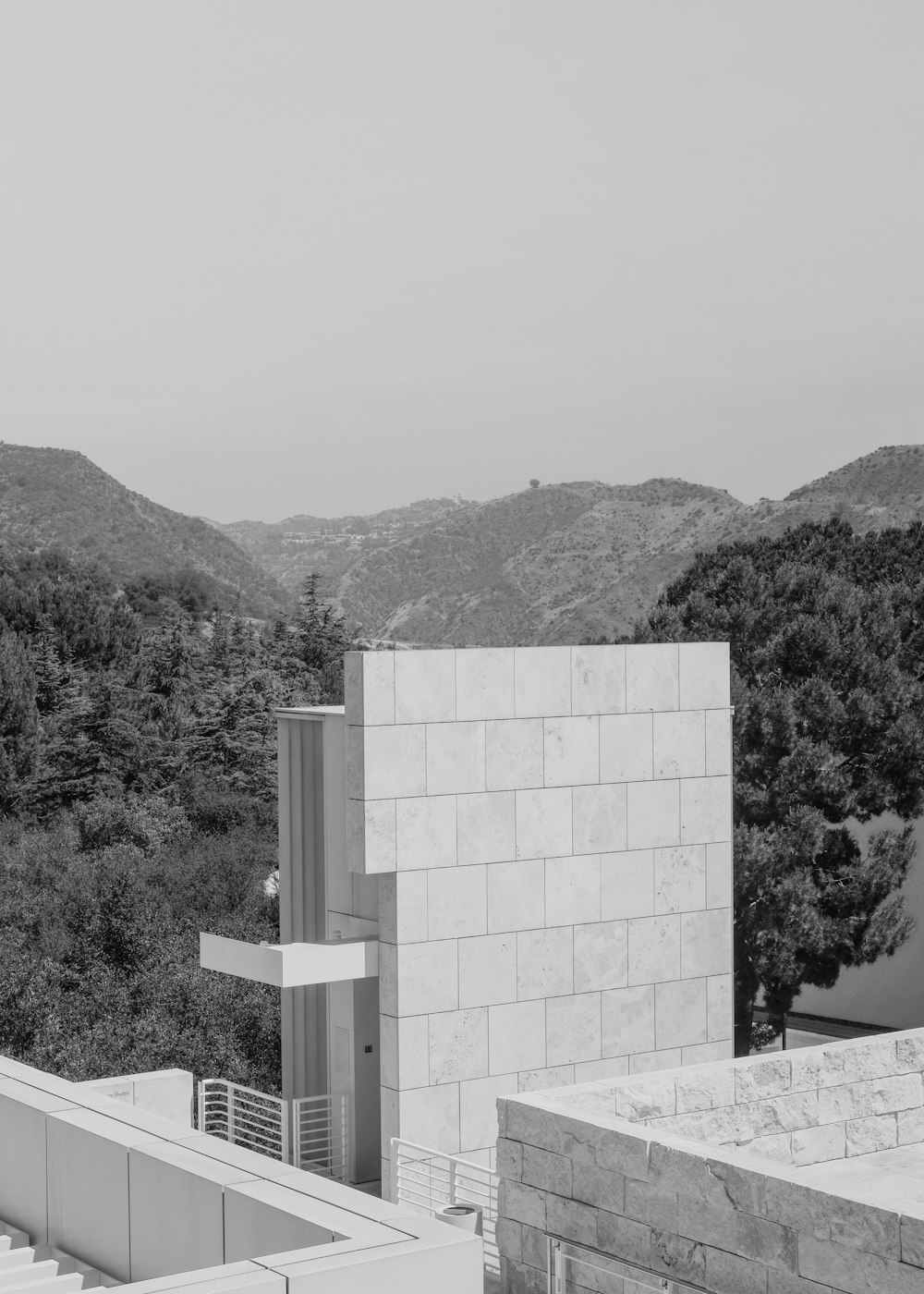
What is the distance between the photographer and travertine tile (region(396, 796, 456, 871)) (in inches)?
531

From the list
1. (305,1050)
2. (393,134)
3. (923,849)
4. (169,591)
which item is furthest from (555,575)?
(305,1050)

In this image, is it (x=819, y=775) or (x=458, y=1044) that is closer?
(x=458, y=1044)

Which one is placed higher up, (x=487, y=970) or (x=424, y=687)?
(x=424, y=687)

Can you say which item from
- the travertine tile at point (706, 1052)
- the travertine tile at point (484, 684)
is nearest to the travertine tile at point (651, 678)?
the travertine tile at point (484, 684)

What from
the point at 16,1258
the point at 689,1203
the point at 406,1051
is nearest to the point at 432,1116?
the point at 406,1051

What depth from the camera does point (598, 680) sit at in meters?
14.5

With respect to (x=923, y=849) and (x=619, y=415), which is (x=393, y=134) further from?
(x=619, y=415)

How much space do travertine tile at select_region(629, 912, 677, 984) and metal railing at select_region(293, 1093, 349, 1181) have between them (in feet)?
10.6

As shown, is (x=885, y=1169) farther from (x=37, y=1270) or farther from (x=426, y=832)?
(x=37, y=1270)

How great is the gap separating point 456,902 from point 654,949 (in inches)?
94.0

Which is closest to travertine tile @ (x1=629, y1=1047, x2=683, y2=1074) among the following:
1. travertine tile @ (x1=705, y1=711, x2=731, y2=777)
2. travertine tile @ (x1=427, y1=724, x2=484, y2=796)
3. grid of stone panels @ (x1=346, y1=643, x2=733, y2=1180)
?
grid of stone panels @ (x1=346, y1=643, x2=733, y2=1180)

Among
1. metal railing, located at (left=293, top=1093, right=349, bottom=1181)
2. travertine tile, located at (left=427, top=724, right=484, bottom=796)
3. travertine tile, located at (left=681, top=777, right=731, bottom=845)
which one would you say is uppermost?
travertine tile, located at (left=427, top=724, right=484, bottom=796)

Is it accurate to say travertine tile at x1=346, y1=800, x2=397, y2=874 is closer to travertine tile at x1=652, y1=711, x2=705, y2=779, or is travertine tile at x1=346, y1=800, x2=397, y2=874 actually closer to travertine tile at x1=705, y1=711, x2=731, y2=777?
travertine tile at x1=652, y1=711, x2=705, y2=779

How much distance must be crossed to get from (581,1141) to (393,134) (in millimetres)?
33707
